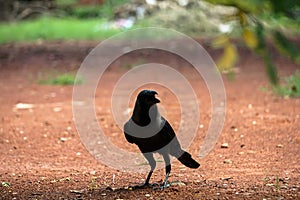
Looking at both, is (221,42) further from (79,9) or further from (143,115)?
(79,9)

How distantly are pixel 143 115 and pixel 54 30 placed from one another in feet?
47.6

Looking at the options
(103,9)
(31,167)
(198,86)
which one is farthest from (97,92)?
(103,9)

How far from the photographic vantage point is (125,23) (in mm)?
17406

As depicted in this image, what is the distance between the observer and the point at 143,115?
447cm

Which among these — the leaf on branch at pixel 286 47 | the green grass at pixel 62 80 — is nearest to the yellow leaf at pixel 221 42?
the leaf on branch at pixel 286 47

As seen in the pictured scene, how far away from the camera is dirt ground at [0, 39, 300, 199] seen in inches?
184

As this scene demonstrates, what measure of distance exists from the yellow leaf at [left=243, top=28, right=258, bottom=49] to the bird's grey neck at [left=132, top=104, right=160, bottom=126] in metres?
1.72

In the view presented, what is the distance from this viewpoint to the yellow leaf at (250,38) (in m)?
2.59

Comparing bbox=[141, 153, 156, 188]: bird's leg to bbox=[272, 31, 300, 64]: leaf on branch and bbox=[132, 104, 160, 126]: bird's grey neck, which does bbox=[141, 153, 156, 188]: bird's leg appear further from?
bbox=[272, 31, 300, 64]: leaf on branch

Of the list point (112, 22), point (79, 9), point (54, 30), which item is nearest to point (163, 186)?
point (112, 22)

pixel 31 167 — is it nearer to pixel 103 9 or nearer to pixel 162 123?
pixel 162 123

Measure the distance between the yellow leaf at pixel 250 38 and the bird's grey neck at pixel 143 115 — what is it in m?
1.72

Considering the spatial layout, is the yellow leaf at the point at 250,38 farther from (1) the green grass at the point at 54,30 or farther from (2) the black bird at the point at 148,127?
(1) the green grass at the point at 54,30

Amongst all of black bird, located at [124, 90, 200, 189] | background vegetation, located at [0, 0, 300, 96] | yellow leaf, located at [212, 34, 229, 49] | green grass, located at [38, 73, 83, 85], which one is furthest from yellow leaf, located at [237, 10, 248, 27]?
green grass, located at [38, 73, 83, 85]
